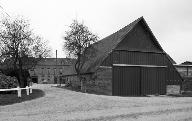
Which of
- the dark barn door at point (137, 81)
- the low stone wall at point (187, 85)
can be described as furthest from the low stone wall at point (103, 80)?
the low stone wall at point (187, 85)

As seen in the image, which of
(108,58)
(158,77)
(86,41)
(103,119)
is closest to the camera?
(103,119)

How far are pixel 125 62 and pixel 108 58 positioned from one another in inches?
85.4

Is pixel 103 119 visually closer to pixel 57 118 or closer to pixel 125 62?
pixel 57 118

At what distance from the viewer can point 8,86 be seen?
2242cm

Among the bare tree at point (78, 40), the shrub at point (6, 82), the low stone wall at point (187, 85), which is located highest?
the bare tree at point (78, 40)

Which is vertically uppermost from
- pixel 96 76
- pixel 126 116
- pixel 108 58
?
pixel 108 58

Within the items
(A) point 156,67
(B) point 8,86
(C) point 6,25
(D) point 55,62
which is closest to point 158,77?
(A) point 156,67

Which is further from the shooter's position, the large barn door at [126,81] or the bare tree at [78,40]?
the bare tree at [78,40]

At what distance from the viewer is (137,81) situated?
28203 millimetres

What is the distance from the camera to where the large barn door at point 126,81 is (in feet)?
88.0

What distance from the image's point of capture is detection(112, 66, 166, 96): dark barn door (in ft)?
88.5

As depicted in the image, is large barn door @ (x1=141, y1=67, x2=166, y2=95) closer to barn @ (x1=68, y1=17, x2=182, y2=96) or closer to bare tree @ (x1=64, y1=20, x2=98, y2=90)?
barn @ (x1=68, y1=17, x2=182, y2=96)

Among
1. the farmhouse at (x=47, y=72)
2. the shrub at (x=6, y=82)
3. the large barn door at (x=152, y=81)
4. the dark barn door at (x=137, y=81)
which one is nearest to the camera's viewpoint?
the shrub at (x=6, y=82)

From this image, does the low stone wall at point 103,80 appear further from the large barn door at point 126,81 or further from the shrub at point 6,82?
the shrub at point 6,82
